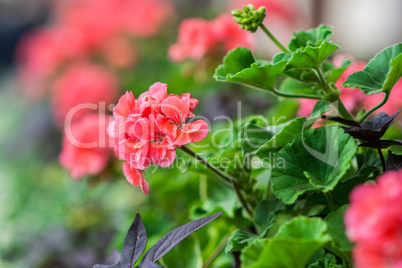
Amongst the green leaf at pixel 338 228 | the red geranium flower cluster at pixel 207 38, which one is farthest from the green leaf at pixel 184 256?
the red geranium flower cluster at pixel 207 38

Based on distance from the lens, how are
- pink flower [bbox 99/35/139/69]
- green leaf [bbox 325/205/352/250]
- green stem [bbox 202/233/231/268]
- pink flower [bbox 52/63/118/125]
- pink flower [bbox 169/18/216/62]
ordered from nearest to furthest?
green leaf [bbox 325/205/352/250] < green stem [bbox 202/233/231/268] < pink flower [bbox 169/18/216/62] < pink flower [bbox 52/63/118/125] < pink flower [bbox 99/35/139/69]

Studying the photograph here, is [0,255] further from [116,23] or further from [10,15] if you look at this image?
[10,15]

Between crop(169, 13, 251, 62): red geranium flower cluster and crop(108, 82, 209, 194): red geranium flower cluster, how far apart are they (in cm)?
45

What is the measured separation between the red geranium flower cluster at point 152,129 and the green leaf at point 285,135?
0.07 m

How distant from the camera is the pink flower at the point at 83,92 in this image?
142 centimetres

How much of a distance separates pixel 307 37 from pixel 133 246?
1.03 feet

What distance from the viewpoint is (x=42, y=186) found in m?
1.37

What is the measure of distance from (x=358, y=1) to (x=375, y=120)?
1.74 m

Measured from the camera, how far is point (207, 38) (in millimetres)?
864

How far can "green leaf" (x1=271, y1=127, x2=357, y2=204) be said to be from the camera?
1.37ft

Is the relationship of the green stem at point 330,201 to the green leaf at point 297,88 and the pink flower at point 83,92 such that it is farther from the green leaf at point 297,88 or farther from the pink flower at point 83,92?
the pink flower at point 83,92

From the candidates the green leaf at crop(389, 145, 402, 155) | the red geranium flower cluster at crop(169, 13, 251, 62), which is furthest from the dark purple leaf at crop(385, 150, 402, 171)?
the red geranium flower cluster at crop(169, 13, 251, 62)

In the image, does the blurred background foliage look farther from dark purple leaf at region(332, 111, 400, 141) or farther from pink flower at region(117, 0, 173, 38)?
dark purple leaf at region(332, 111, 400, 141)

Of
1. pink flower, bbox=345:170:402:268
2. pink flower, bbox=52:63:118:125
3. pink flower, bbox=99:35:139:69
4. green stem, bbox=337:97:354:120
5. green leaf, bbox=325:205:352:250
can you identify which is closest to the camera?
pink flower, bbox=345:170:402:268
